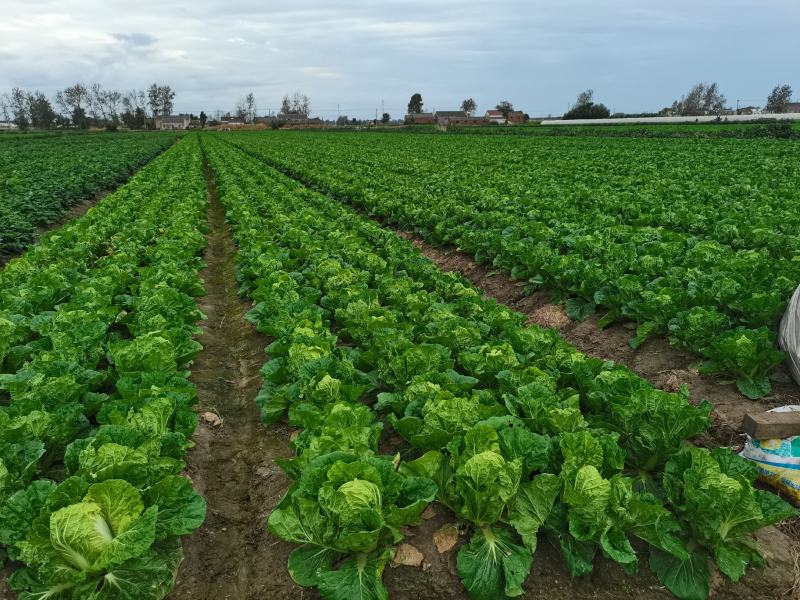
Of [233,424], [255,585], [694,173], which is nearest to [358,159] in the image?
[694,173]

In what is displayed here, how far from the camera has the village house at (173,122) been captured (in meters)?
138

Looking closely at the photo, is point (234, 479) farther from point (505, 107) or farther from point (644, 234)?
point (505, 107)

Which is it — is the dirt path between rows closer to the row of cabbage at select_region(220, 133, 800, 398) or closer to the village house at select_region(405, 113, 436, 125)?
the row of cabbage at select_region(220, 133, 800, 398)

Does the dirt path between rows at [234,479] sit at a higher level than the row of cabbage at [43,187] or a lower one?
lower

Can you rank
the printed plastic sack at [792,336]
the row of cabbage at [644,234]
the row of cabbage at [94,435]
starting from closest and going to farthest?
the row of cabbage at [94,435], the printed plastic sack at [792,336], the row of cabbage at [644,234]

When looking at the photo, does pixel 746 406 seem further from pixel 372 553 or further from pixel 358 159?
pixel 358 159

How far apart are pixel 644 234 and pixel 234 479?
8.33 m

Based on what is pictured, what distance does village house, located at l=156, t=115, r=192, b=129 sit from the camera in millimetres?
138250

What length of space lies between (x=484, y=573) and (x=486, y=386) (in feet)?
6.94

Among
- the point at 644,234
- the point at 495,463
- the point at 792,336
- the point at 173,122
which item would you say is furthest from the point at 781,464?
the point at 173,122

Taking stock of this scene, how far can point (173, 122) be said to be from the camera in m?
144

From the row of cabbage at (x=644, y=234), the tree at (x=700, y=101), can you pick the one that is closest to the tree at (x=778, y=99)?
the tree at (x=700, y=101)

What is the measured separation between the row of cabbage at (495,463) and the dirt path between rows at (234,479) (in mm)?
343

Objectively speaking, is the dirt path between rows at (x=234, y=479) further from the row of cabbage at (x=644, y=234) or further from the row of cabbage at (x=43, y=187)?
the row of cabbage at (x=43, y=187)
